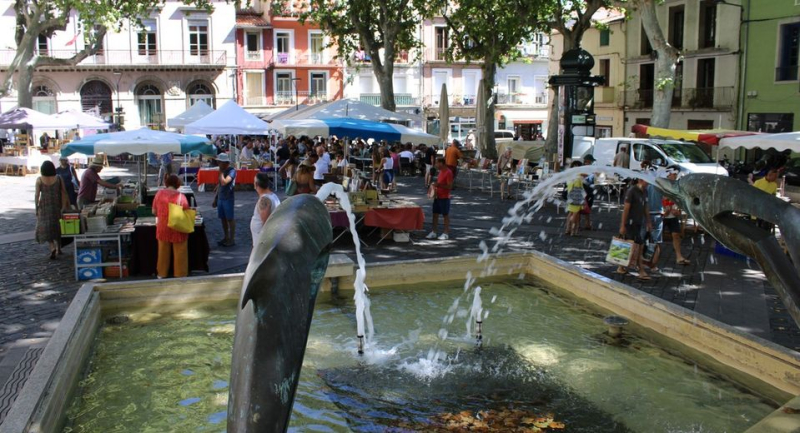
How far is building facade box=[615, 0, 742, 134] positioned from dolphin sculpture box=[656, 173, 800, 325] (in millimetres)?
28301

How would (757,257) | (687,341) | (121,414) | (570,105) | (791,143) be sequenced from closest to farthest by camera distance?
(757,257) < (121,414) < (687,341) < (791,143) < (570,105)

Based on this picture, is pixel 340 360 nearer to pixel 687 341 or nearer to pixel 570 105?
pixel 687 341

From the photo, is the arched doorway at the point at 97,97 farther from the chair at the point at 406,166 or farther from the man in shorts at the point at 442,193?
the man in shorts at the point at 442,193

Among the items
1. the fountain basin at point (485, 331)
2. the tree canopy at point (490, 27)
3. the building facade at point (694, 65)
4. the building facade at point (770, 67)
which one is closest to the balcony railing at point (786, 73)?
the building facade at point (770, 67)

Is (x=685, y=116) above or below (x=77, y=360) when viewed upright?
above

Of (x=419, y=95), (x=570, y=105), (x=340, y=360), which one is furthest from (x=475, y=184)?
(x=419, y=95)

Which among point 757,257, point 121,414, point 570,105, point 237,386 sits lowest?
point 121,414

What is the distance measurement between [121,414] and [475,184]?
56.8ft

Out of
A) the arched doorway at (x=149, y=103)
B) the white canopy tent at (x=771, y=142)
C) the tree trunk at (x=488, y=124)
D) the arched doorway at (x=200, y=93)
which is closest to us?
the white canopy tent at (x=771, y=142)

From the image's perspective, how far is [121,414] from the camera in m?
5.43

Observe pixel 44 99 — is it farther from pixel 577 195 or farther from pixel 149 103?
pixel 577 195

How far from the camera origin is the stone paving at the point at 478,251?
25.6 ft

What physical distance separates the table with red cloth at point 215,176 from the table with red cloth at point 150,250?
10661 mm

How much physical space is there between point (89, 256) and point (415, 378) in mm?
5525
